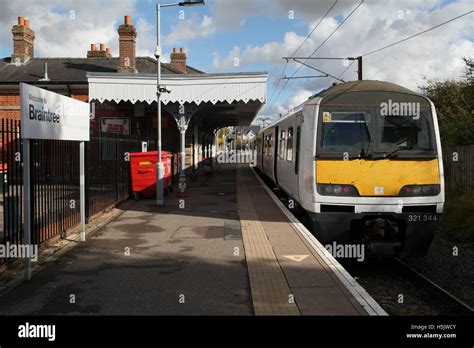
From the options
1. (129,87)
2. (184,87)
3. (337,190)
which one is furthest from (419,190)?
(129,87)

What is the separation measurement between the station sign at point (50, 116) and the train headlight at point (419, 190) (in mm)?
5657

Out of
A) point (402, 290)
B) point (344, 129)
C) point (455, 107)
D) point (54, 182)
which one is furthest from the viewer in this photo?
point (455, 107)

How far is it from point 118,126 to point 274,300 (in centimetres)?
1910

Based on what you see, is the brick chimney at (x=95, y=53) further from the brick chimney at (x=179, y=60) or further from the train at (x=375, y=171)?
the train at (x=375, y=171)

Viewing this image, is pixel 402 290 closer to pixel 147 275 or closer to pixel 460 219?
pixel 147 275

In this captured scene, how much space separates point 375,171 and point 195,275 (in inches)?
141

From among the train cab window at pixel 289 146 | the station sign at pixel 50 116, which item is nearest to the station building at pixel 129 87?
the station sign at pixel 50 116

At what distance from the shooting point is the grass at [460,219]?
37.2 ft

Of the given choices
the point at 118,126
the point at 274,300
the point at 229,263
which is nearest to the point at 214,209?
the point at 229,263

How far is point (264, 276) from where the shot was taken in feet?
20.3

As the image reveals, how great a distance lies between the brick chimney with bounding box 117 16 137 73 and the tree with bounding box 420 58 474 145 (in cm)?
1458

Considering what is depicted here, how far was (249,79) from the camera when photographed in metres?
17.6
